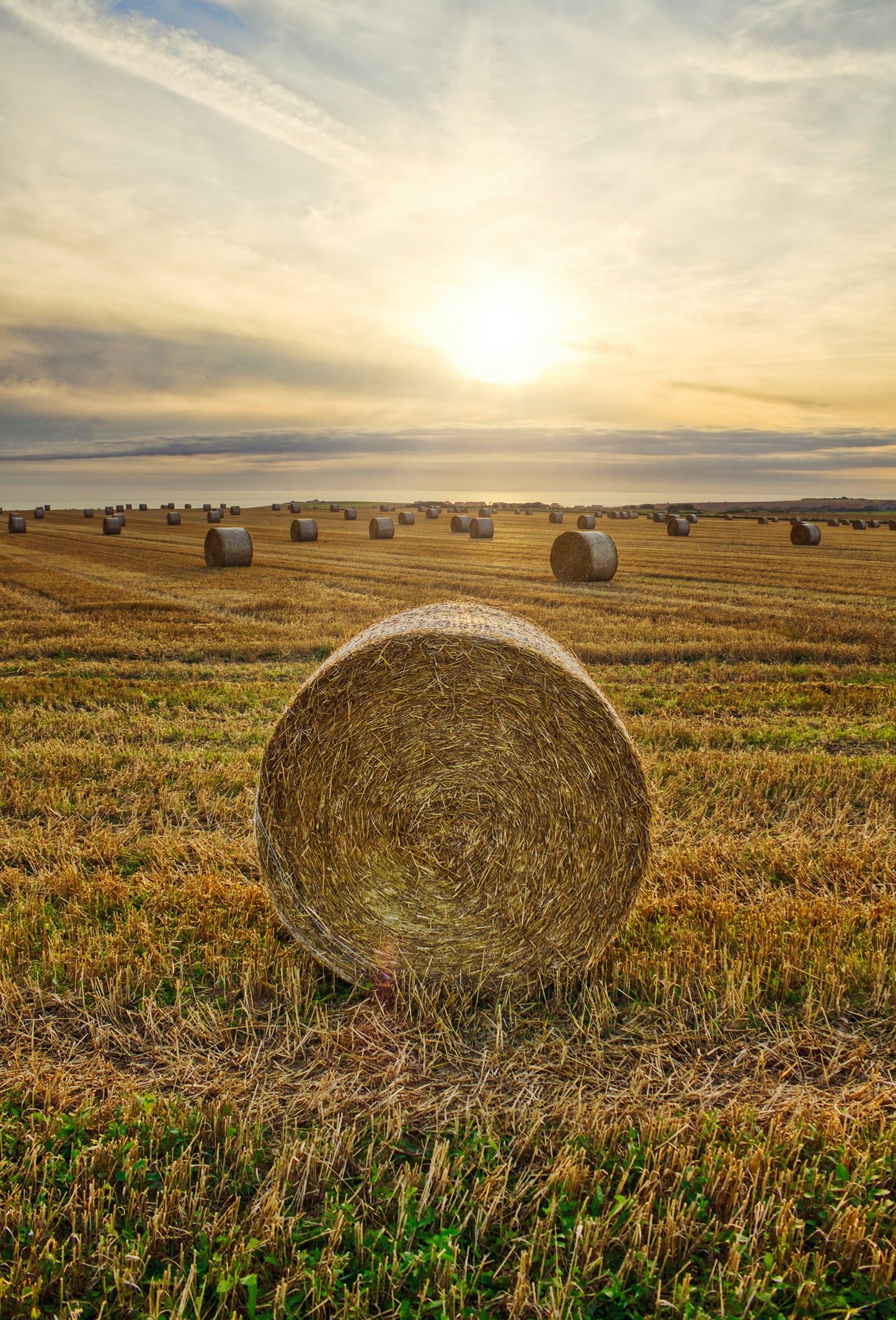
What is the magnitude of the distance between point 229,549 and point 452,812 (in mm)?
23660

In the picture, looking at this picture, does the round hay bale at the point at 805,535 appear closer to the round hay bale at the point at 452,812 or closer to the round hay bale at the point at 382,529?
the round hay bale at the point at 382,529

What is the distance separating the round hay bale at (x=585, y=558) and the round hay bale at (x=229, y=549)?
10092mm

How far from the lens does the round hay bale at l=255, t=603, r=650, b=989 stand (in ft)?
14.7

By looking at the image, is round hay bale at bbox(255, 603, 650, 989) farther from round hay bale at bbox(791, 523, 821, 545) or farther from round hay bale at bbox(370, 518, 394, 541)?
round hay bale at bbox(791, 523, 821, 545)

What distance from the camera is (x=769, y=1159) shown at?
3.01 meters

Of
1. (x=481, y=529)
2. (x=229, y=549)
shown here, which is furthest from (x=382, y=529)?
(x=229, y=549)

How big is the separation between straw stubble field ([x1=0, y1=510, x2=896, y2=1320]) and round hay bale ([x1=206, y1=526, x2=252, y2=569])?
1909cm

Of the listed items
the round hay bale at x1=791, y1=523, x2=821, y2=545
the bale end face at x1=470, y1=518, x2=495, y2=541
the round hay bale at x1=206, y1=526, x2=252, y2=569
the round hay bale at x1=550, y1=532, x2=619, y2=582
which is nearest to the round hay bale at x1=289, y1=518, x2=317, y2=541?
the bale end face at x1=470, y1=518, x2=495, y2=541

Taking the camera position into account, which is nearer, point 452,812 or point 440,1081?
point 440,1081

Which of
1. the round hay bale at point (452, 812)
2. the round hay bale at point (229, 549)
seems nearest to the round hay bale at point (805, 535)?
the round hay bale at point (229, 549)

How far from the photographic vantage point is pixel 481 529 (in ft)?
138

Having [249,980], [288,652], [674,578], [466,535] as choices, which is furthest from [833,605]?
[466,535]

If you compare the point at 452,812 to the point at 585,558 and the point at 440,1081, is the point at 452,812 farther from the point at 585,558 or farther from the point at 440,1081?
the point at 585,558

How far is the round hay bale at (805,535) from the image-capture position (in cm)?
3925
